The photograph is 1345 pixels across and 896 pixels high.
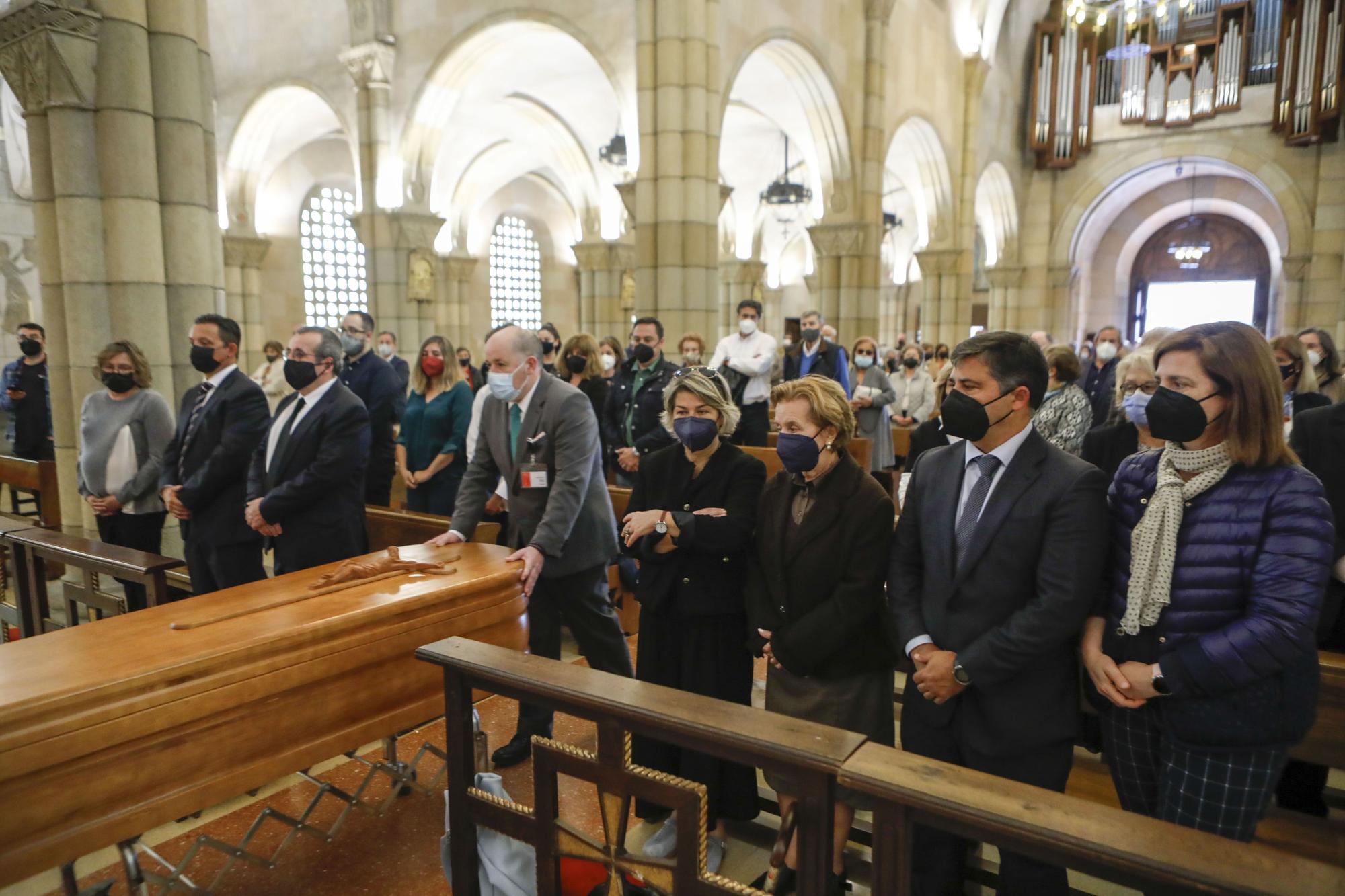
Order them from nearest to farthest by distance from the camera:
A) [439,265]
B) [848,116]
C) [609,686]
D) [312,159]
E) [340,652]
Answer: [609,686], [340,652], [848,116], [312,159], [439,265]

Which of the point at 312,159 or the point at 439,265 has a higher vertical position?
the point at 312,159

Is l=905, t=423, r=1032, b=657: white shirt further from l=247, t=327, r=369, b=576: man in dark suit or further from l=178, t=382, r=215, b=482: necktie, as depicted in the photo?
l=178, t=382, r=215, b=482: necktie

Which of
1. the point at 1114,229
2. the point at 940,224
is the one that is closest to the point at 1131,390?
the point at 940,224

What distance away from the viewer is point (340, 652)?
104 inches

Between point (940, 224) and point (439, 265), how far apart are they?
10.6 meters

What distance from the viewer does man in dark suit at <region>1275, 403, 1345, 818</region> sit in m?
2.83

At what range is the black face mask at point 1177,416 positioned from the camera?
6.26 feet

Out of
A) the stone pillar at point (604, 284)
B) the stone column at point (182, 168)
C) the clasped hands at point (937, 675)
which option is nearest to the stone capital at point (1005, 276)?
the stone pillar at point (604, 284)

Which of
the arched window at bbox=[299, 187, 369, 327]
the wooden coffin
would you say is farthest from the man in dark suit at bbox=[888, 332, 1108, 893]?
the arched window at bbox=[299, 187, 369, 327]

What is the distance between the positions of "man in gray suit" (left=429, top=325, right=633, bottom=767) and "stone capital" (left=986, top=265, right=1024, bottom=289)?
19168 mm

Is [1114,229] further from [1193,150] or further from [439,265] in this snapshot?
[439,265]

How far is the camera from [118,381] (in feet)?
14.4

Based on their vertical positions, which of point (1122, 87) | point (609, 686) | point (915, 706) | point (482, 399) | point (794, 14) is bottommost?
point (915, 706)

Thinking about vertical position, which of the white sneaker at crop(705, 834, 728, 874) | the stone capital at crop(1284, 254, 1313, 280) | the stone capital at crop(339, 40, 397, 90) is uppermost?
the stone capital at crop(339, 40, 397, 90)
